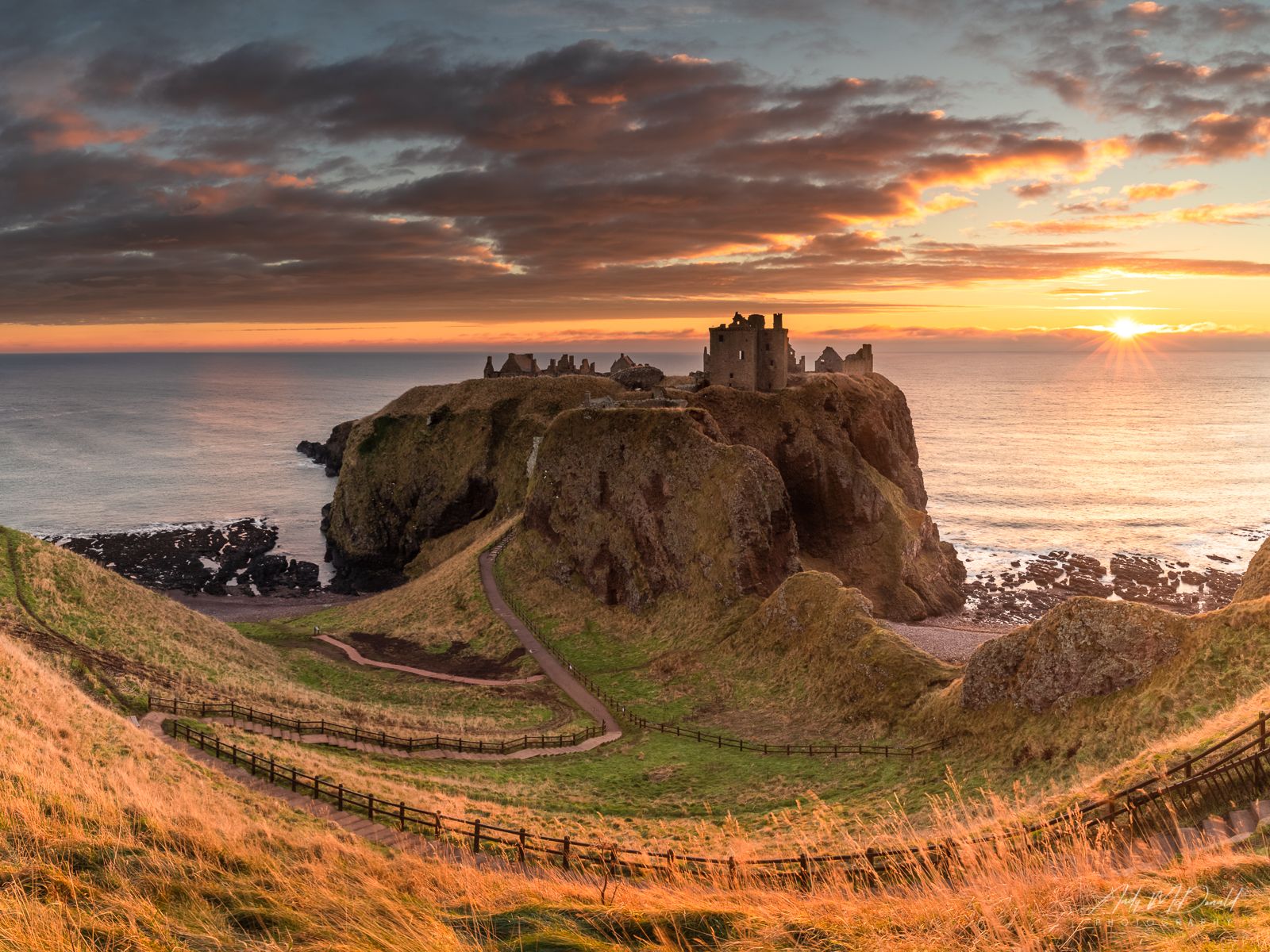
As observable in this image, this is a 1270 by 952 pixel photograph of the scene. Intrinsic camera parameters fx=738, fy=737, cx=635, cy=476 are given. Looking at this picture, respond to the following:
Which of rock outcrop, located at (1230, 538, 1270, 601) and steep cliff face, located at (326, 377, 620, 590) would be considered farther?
steep cliff face, located at (326, 377, 620, 590)

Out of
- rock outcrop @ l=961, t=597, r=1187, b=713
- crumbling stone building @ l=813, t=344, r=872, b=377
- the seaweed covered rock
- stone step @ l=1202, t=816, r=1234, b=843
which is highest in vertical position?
crumbling stone building @ l=813, t=344, r=872, b=377

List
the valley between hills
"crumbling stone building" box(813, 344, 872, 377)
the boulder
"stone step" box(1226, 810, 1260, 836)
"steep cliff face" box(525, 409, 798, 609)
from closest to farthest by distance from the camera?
the valley between hills → "stone step" box(1226, 810, 1260, 836) → "steep cliff face" box(525, 409, 798, 609) → the boulder → "crumbling stone building" box(813, 344, 872, 377)

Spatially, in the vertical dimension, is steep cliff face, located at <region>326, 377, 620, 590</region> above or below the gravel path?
above

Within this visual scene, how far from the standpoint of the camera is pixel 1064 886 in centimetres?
834

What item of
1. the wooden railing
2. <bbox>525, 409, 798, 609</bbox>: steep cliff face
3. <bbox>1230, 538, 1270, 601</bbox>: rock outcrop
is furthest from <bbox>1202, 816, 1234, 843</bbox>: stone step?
<bbox>525, 409, 798, 609</bbox>: steep cliff face

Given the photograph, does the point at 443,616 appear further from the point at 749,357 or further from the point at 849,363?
the point at 849,363

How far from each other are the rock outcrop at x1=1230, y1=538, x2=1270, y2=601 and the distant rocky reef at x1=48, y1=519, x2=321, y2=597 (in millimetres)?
86071

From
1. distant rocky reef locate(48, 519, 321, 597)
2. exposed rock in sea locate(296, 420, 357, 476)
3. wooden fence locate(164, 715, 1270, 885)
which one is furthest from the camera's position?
exposed rock in sea locate(296, 420, 357, 476)

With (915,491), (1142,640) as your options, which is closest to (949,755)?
(1142,640)

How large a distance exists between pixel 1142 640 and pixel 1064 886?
955 inches

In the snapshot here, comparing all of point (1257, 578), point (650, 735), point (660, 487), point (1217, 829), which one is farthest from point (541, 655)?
point (1217, 829)

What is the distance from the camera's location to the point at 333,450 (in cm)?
15700

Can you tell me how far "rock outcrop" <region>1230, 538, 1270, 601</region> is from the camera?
31.5 m

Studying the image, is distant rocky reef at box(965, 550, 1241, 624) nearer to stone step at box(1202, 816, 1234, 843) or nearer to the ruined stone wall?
the ruined stone wall
